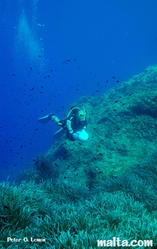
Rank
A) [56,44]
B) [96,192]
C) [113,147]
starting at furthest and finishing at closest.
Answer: [56,44], [113,147], [96,192]

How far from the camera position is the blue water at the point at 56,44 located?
33.3 m

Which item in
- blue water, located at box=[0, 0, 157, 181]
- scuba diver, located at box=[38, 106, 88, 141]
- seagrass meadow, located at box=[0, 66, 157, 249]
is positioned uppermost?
blue water, located at box=[0, 0, 157, 181]

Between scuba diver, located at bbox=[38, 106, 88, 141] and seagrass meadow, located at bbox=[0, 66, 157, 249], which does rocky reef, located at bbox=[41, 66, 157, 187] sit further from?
scuba diver, located at bbox=[38, 106, 88, 141]

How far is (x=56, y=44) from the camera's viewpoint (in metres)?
99.2

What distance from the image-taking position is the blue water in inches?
1310

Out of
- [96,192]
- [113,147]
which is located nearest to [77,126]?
[113,147]

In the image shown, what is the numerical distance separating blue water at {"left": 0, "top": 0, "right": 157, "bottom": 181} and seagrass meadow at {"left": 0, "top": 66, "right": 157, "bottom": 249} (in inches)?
113

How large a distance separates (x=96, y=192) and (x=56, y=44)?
11150 centimetres

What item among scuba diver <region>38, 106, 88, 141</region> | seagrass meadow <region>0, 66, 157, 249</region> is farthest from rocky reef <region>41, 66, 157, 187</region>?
scuba diver <region>38, 106, 88, 141</region>

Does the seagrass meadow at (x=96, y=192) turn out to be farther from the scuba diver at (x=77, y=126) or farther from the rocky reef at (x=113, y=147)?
the scuba diver at (x=77, y=126)

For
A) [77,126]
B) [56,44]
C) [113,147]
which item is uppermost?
[56,44]

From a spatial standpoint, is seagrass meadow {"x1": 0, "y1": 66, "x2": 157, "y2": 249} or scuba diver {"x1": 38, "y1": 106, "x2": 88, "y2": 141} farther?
scuba diver {"x1": 38, "y1": 106, "x2": 88, "y2": 141}

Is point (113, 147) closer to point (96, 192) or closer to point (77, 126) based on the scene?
point (77, 126)

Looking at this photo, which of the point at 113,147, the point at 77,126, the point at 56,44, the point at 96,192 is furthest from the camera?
the point at 56,44
